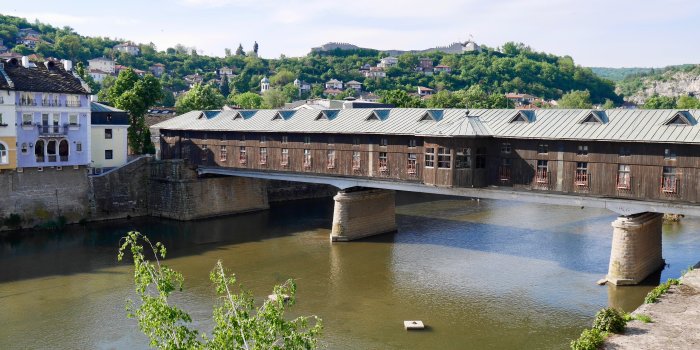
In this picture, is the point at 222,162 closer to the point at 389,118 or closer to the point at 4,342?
the point at 389,118

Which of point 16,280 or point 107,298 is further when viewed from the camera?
point 16,280

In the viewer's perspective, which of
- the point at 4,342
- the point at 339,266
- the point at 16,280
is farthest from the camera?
the point at 339,266

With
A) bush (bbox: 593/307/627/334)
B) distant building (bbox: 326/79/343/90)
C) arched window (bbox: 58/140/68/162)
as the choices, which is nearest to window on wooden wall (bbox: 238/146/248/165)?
arched window (bbox: 58/140/68/162)

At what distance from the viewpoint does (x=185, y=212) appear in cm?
5172

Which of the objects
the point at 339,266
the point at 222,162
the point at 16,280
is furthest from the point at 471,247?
the point at 16,280

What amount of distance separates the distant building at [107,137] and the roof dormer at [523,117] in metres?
34.0

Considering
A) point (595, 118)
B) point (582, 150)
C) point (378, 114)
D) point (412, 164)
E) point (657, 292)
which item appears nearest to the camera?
point (657, 292)

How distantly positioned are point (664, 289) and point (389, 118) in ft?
67.8

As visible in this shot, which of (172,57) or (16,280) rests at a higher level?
(172,57)

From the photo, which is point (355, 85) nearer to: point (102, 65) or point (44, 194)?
point (102, 65)

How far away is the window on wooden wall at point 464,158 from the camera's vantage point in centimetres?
3516

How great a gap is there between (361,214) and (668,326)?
80.4ft

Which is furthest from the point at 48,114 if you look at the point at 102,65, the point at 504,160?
the point at 102,65

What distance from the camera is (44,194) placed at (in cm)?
4700
